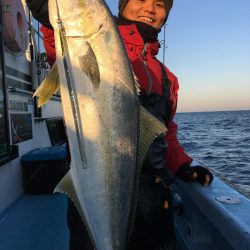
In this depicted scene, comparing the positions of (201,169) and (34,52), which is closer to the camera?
(201,169)

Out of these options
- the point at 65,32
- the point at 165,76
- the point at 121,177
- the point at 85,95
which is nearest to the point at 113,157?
the point at 121,177

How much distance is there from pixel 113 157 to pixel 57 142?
6.43 m

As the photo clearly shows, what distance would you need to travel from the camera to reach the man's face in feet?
9.10

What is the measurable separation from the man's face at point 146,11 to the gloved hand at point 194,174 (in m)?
1.26

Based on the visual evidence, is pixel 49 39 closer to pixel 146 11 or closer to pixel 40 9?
pixel 40 9

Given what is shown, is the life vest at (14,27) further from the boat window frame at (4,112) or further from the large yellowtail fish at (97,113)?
the large yellowtail fish at (97,113)

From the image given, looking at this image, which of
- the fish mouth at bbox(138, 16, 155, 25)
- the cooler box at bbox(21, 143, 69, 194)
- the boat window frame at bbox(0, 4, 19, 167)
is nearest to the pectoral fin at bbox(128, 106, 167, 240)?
the fish mouth at bbox(138, 16, 155, 25)

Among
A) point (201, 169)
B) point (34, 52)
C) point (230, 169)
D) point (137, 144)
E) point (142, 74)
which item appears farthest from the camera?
point (230, 169)

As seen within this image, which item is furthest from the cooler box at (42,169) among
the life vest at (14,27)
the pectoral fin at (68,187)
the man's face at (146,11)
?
the pectoral fin at (68,187)

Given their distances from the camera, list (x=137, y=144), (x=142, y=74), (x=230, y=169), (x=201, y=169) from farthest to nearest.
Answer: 1. (x=230, y=169)
2. (x=201, y=169)
3. (x=142, y=74)
4. (x=137, y=144)

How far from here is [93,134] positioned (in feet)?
6.08

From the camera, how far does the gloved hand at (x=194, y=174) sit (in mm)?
3143

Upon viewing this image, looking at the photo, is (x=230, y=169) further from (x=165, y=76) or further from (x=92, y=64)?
(x=92, y=64)

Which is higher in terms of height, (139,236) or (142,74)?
(142,74)
